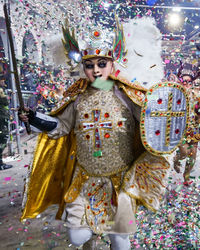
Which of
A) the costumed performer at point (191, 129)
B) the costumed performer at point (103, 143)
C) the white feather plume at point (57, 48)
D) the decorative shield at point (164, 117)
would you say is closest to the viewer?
→ the decorative shield at point (164, 117)

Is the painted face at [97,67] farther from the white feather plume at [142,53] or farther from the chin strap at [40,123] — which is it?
the chin strap at [40,123]

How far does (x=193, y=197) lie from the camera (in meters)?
4.09

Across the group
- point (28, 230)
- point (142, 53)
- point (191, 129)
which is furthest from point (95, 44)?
point (191, 129)

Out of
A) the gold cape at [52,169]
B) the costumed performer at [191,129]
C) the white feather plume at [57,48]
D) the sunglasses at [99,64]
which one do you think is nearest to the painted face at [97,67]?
the sunglasses at [99,64]

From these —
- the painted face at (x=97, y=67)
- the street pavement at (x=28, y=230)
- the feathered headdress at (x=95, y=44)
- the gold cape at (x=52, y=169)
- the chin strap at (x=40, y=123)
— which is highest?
the feathered headdress at (x=95, y=44)

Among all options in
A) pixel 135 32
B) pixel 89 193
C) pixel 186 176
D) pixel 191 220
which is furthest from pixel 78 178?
pixel 186 176

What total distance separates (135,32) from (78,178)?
147 cm

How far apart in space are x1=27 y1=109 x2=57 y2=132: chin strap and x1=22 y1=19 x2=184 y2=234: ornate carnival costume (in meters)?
0.09

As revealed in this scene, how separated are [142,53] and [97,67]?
0.51m

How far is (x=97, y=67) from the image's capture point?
216 centimetres

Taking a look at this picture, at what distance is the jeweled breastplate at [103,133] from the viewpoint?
2.17 m

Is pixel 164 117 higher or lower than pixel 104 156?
higher

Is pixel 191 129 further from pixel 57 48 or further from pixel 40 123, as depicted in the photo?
pixel 40 123

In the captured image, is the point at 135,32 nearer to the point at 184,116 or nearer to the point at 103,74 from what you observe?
the point at 103,74
